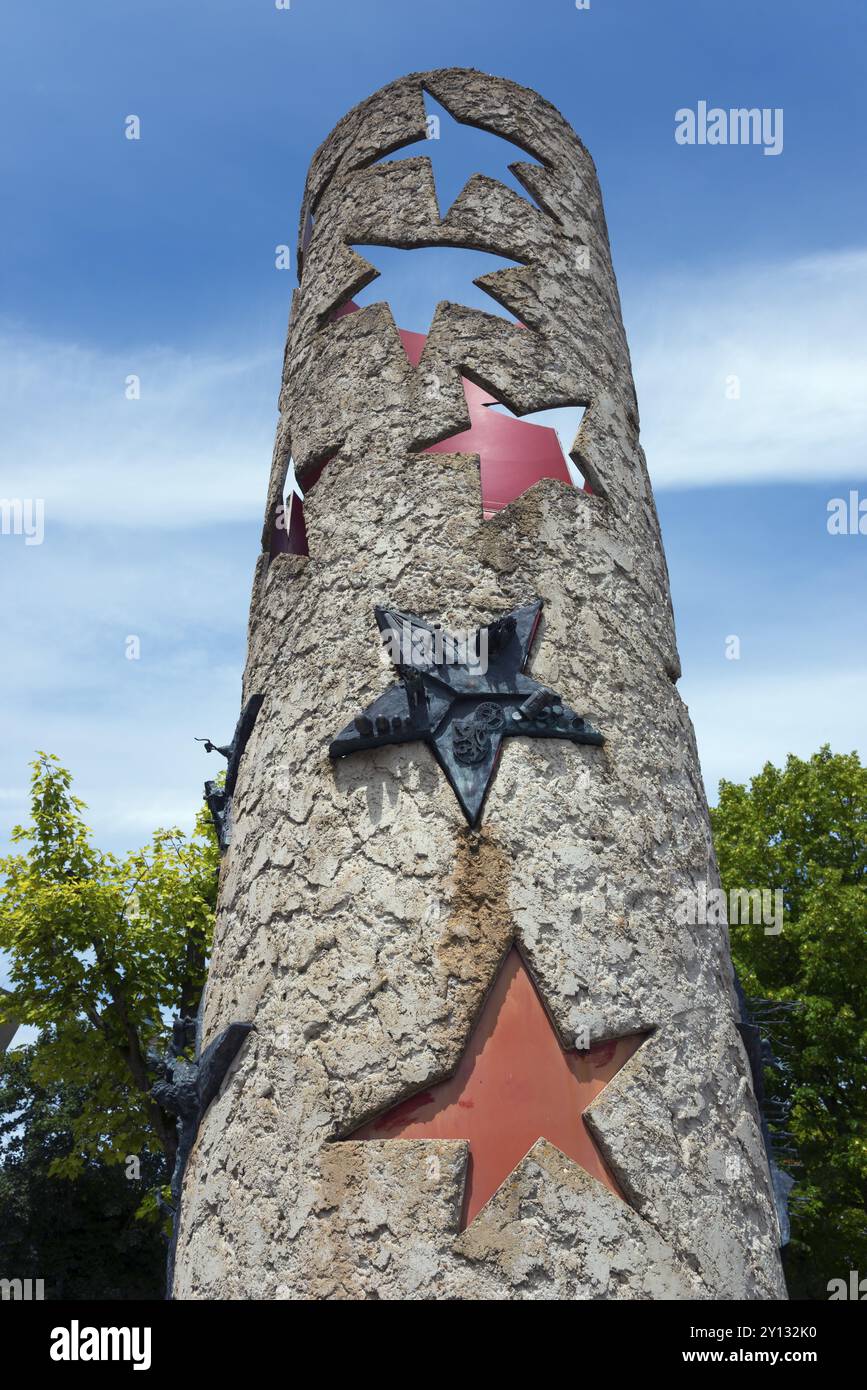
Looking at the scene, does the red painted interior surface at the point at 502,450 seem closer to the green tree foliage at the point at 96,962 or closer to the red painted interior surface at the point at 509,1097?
the red painted interior surface at the point at 509,1097

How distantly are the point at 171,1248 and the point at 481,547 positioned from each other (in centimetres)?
271

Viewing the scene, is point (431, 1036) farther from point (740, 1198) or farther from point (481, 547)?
point (481, 547)

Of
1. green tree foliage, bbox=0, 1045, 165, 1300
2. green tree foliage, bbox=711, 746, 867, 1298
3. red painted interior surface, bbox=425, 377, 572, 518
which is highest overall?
red painted interior surface, bbox=425, 377, 572, 518

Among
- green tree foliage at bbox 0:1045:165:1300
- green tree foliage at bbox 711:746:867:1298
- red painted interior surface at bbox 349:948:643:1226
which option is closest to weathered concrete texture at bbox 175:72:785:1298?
red painted interior surface at bbox 349:948:643:1226

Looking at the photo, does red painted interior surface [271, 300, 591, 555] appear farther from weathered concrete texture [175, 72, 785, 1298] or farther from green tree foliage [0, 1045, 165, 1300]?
green tree foliage [0, 1045, 165, 1300]

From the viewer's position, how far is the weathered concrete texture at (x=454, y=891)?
2986 mm

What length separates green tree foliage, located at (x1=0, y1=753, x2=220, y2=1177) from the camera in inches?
481

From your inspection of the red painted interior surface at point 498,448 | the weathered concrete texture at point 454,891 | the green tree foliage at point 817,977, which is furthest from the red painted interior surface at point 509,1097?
the green tree foliage at point 817,977

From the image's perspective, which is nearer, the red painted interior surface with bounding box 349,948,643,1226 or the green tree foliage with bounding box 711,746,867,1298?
the red painted interior surface with bounding box 349,948,643,1226

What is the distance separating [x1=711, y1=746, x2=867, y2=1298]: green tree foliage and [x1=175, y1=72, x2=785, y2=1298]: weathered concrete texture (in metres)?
8.86

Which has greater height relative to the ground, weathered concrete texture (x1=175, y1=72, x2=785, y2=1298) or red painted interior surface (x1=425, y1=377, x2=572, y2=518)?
red painted interior surface (x1=425, y1=377, x2=572, y2=518)

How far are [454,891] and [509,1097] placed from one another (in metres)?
0.62

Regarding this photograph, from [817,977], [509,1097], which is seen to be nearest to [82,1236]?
[817,977]

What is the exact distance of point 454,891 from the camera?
3334mm
